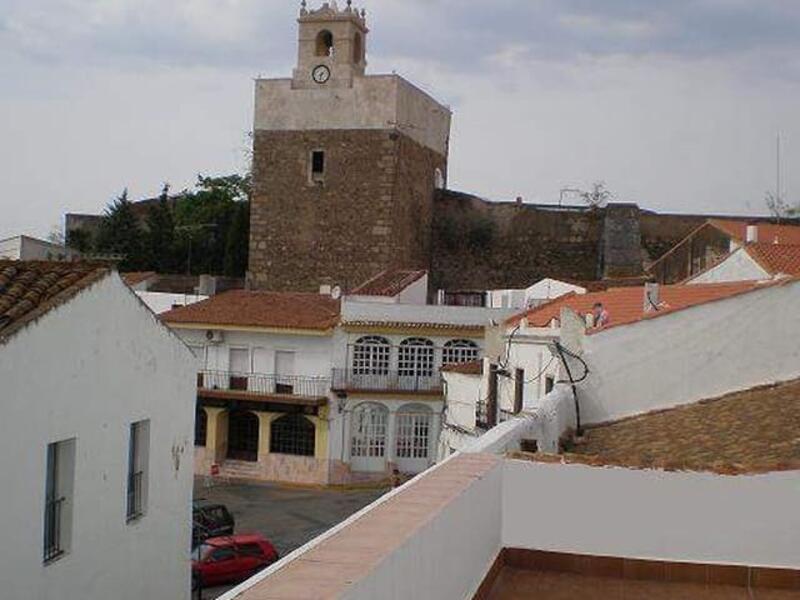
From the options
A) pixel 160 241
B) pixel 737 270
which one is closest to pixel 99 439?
pixel 737 270

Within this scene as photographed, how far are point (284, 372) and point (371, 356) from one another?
2.49 m

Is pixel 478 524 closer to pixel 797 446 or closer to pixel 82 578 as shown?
pixel 797 446

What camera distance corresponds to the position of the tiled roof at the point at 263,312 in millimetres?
29344

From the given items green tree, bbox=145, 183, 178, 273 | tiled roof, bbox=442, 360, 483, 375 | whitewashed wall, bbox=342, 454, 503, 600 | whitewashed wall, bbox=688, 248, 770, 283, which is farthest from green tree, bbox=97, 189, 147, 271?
whitewashed wall, bbox=342, 454, 503, 600

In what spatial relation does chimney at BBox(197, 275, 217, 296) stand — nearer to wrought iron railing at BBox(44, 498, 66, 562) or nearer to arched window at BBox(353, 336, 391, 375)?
arched window at BBox(353, 336, 391, 375)

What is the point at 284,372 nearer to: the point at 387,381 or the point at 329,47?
the point at 387,381

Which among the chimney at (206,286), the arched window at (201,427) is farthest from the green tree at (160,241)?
the arched window at (201,427)

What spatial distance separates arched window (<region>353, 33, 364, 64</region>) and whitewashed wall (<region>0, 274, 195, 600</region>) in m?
26.2

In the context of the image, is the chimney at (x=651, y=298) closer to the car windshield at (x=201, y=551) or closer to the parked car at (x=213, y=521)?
the car windshield at (x=201, y=551)

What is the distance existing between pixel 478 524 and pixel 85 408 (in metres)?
4.28

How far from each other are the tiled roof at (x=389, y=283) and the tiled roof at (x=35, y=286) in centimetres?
2096

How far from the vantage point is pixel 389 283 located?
3197cm

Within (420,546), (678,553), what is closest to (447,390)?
(678,553)

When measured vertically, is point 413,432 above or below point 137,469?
below
